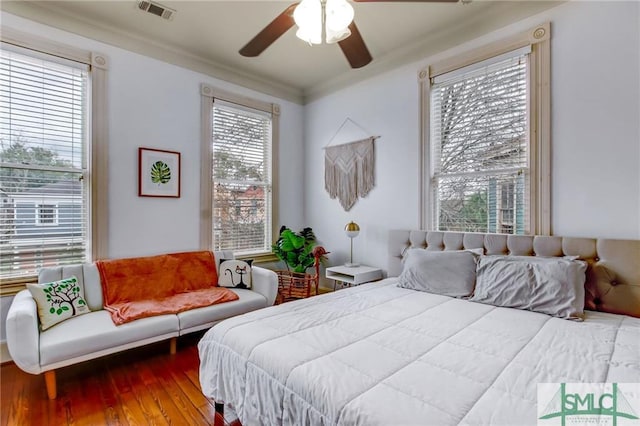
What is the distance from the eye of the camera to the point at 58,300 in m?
2.37

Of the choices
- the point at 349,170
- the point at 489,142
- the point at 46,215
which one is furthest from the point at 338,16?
the point at 46,215

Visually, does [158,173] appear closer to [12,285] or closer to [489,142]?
[12,285]

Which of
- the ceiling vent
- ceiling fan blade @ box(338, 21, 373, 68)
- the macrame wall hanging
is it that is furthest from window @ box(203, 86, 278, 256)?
ceiling fan blade @ box(338, 21, 373, 68)

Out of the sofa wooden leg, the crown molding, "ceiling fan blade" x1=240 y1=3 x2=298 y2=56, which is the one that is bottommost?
the sofa wooden leg

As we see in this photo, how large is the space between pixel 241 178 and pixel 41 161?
74.7 inches

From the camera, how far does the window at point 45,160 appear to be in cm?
254

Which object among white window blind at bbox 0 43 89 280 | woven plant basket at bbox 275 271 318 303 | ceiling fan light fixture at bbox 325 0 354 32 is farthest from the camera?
woven plant basket at bbox 275 271 318 303

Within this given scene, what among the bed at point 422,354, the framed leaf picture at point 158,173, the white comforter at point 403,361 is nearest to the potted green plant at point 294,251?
the framed leaf picture at point 158,173

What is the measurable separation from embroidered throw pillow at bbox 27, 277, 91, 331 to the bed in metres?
1.31

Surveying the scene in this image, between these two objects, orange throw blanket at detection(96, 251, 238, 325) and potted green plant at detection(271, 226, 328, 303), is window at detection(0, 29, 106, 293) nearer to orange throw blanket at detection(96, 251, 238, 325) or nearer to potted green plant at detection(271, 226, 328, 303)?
orange throw blanket at detection(96, 251, 238, 325)

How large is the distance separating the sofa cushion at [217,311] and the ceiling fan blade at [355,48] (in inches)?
88.8

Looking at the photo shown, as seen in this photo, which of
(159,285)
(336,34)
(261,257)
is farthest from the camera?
(261,257)

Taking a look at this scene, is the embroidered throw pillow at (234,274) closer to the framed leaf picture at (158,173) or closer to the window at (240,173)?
the window at (240,173)

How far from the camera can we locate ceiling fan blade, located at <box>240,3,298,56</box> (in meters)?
1.85
